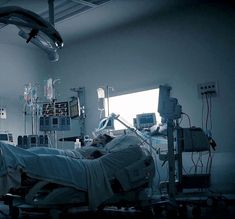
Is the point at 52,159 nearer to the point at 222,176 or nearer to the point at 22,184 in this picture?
the point at 22,184

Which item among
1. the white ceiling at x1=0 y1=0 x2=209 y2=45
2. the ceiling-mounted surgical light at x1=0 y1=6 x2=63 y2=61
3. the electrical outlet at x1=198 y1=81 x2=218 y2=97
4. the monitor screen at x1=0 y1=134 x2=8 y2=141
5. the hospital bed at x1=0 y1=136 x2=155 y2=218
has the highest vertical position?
the white ceiling at x1=0 y1=0 x2=209 y2=45

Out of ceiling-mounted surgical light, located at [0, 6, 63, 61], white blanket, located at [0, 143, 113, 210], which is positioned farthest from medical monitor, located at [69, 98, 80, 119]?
ceiling-mounted surgical light, located at [0, 6, 63, 61]

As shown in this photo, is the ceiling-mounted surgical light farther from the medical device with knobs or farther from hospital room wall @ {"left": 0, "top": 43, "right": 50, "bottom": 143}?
hospital room wall @ {"left": 0, "top": 43, "right": 50, "bottom": 143}

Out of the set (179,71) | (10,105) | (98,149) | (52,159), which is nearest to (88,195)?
(52,159)

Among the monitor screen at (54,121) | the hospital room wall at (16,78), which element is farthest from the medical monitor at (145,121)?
the hospital room wall at (16,78)

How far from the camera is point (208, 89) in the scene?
16.5ft

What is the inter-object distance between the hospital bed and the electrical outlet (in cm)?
182

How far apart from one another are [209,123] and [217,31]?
4.21ft

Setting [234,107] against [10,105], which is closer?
[234,107]

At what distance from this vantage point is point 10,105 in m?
6.68

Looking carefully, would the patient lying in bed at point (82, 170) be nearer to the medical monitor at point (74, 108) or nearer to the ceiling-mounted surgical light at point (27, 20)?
the ceiling-mounted surgical light at point (27, 20)

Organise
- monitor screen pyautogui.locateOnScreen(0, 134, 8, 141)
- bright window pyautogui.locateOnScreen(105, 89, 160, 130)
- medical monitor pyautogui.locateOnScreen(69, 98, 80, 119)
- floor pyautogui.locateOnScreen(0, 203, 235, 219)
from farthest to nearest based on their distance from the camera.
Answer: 1. monitor screen pyautogui.locateOnScreen(0, 134, 8, 141)
2. bright window pyautogui.locateOnScreen(105, 89, 160, 130)
3. medical monitor pyautogui.locateOnScreen(69, 98, 80, 119)
4. floor pyautogui.locateOnScreen(0, 203, 235, 219)

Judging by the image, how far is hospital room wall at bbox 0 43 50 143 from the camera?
6.57 metres

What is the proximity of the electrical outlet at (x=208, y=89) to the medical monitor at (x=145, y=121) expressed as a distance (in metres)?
0.77
